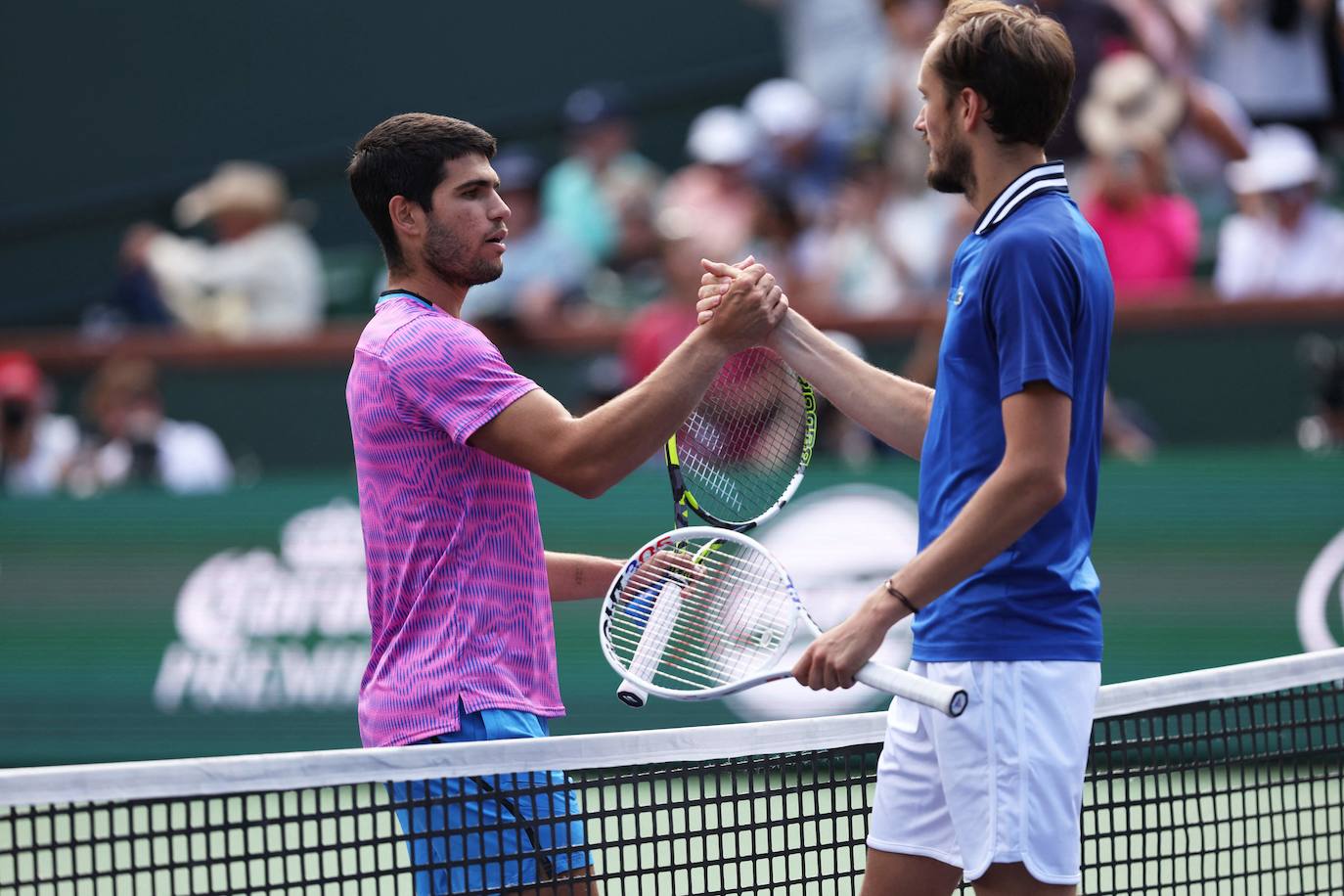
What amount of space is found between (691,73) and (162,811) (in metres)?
7.95

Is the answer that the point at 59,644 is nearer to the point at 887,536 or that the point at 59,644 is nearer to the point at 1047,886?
the point at 887,536

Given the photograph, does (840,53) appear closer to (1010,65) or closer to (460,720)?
(1010,65)

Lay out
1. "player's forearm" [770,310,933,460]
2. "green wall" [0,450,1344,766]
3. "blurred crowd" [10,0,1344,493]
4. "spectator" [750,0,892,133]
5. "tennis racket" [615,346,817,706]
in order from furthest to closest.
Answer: "spectator" [750,0,892,133] → "blurred crowd" [10,0,1344,493] → "green wall" [0,450,1344,766] → "tennis racket" [615,346,817,706] → "player's forearm" [770,310,933,460]

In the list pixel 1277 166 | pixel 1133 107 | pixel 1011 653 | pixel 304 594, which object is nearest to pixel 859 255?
pixel 1133 107

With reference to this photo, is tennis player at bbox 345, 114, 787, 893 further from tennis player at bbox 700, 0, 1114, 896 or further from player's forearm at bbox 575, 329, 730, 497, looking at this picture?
tennis player at bbox 700, 0, 1114, 896

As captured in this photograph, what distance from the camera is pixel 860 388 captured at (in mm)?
3432

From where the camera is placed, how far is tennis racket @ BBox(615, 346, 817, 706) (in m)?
3.57

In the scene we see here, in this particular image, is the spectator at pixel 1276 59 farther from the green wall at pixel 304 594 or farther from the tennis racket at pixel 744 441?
the tennis racket at pixel 744 441

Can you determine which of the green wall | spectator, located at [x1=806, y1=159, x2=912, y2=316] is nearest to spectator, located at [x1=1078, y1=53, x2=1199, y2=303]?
spectator, located at [x1=806, y1=159, x2=912, y2=316]

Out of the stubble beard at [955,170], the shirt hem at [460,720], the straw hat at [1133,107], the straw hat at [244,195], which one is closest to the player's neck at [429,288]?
the shirt hem at [460,720]

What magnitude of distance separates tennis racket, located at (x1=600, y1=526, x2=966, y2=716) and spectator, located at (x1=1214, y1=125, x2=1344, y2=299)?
5.21 m

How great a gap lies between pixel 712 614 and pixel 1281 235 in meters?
5.63

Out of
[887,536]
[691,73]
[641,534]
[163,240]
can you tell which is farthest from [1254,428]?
[163,240]

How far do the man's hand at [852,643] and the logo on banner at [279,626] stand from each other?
5357mm
